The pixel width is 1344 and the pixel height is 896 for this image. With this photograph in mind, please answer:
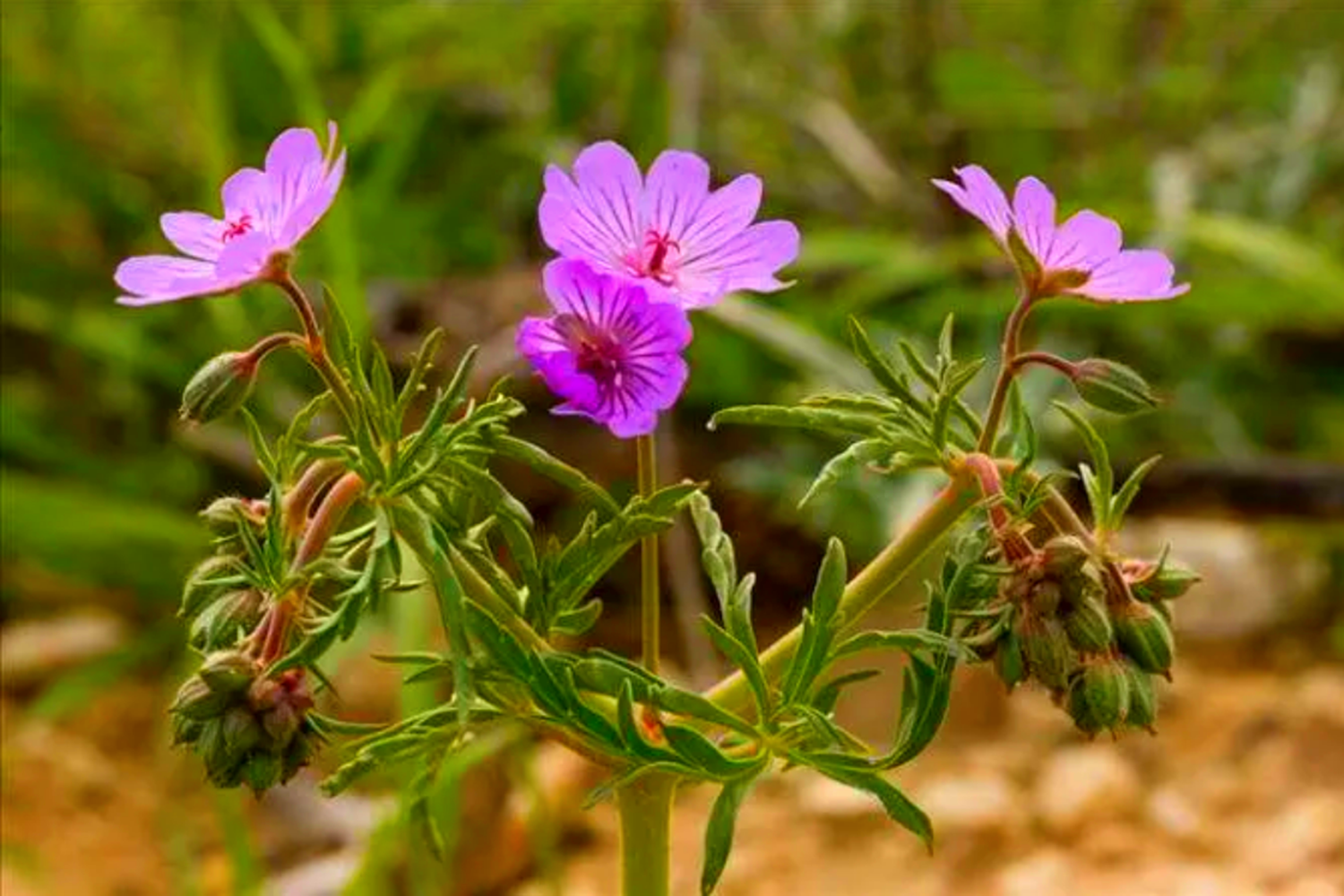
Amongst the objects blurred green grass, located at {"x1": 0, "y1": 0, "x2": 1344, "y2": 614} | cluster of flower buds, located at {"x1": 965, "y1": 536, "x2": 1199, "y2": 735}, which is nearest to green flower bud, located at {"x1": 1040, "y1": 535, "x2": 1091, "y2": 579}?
cluster of flower buds, located at {"x1": 965, "y1": 536, "x2": 1199, "y2": 735}

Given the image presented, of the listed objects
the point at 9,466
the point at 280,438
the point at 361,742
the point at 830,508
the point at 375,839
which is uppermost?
the point at 280,438

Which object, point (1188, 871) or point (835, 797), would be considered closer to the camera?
point (1188, 871)

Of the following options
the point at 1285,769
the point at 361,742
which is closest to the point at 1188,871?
the point at 1285,769

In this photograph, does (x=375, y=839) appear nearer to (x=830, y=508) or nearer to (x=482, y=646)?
(x=482, y=646)

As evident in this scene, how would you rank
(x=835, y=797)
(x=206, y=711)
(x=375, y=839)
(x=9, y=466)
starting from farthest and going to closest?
(x=9, y=466), (x=835, y=797), (x=375, y=839), (x=206, y=711)

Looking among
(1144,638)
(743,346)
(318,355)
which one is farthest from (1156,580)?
(743,346)

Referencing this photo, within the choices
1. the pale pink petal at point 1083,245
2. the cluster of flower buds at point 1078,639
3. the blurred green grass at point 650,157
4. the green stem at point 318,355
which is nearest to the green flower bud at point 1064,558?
the cluster of flower buds at point 1078,639

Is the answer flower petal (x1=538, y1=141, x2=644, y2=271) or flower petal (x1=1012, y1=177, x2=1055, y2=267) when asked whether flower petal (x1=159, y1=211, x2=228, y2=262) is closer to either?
flower petal (x1=538, y1=141, x2=644, y2=271)

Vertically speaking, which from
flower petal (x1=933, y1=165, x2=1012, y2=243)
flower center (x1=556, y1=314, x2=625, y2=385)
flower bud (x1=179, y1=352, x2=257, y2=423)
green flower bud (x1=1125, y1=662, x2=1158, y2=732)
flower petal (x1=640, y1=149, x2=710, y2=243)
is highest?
flower petal (x1=933, y1=165, x2=1012, y2=243)

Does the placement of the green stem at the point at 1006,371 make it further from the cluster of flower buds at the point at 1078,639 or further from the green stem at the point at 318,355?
the green stem at the point at 318,355
